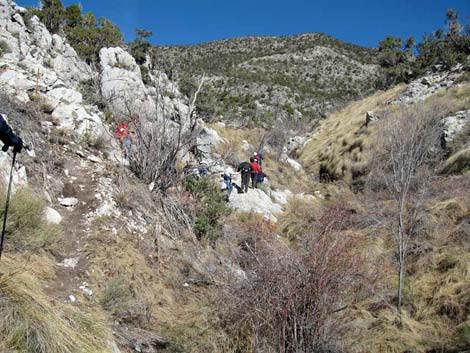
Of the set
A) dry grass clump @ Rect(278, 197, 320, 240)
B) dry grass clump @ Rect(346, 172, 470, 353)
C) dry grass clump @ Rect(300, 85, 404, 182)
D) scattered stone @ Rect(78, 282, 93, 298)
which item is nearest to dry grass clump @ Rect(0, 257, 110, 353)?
scattered stone @ Rect(78, 282, 93, 298)

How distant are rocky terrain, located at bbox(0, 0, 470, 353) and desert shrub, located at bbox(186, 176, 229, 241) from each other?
0.03 metres

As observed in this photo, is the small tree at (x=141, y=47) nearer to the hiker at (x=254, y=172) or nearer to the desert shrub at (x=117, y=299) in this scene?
the hiker at (x=254, y=172)

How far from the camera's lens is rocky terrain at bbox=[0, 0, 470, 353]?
4.52 meters

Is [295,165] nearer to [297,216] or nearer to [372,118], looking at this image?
[372,118]

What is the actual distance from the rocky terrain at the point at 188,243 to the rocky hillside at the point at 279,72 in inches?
655

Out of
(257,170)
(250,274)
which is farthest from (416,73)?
(250,274)

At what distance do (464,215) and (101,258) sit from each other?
7322 mm

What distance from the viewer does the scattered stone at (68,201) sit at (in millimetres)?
7043

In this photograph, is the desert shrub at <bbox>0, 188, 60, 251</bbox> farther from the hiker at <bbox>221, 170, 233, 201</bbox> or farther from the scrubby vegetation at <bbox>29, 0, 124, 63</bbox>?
the scrubby vegetation at <bbox>29, 0, 124, 63</bbox>

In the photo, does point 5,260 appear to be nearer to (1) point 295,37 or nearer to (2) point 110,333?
(2) point 110,333

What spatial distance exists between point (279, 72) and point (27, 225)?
49.4 m

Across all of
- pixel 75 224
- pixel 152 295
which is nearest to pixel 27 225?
pixel 75 224

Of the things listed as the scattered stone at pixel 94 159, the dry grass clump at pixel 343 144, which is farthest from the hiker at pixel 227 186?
the dry grass clump at pixel 343 144

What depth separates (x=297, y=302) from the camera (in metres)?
4.47
